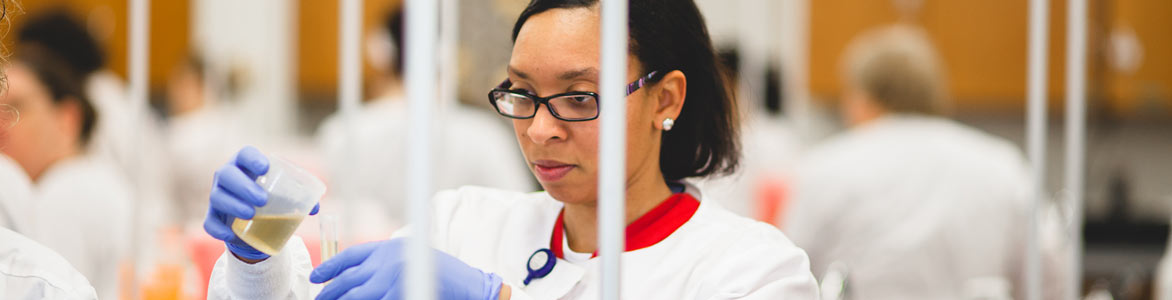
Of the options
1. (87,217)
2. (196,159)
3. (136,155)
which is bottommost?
(196,159)

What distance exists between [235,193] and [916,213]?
1.70 metres

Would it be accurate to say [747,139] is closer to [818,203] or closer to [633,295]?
[633,295]

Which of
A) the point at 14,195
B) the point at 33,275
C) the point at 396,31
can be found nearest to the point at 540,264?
the point at 33,275

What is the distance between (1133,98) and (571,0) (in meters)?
4.27

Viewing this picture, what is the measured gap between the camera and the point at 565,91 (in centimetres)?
91

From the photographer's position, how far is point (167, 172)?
3.11 meters

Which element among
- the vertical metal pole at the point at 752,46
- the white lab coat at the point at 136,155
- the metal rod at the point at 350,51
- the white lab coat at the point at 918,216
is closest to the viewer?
the metal rod at the point at 350,51

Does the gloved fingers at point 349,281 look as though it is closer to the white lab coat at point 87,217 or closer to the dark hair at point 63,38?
the white lab coat at point 87,217

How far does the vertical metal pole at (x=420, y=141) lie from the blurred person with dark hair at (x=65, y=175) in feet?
2.57

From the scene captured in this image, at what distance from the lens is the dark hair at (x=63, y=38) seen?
204 centimetres

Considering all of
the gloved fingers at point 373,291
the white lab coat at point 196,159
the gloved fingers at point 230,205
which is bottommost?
the white lab coat at point 196,159

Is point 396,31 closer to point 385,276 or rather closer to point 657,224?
point 657,224

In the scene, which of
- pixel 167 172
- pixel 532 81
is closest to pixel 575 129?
pixel 532 81

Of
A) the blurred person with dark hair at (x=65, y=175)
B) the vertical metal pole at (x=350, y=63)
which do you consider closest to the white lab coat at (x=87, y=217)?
the blurred person with dark hair at (x=65, y=175)
